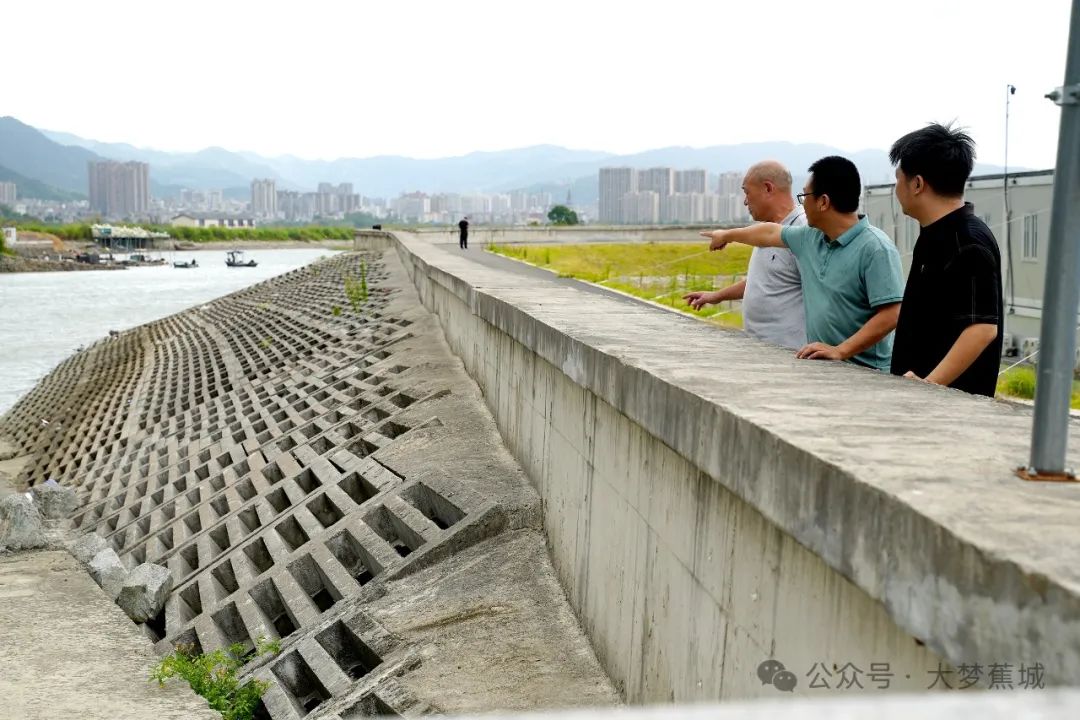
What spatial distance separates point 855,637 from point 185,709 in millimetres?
3705

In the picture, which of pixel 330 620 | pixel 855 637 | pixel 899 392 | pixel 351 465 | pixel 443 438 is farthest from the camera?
pixel 351 465

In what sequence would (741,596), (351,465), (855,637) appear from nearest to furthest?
(855,637) → (741,596) → (351,465)

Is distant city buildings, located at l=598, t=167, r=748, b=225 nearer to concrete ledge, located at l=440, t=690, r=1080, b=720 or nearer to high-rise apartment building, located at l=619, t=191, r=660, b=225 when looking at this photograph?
high-rise apartment building, located at l=619, t=191, r=660, b=225

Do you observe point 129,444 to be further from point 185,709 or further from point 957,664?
point 957,664

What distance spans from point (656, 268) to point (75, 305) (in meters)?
40.6

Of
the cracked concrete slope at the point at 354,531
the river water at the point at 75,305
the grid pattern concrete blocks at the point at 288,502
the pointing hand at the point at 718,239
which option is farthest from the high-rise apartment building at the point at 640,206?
the pointing hand at the point at 718,239

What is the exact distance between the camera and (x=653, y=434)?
3656 mm

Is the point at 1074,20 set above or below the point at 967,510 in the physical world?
above

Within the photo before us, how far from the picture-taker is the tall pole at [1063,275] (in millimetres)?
2039

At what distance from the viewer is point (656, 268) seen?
28.2 m

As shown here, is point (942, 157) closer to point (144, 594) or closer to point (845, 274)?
point (845, 274)

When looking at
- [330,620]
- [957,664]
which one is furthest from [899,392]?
[330,620]

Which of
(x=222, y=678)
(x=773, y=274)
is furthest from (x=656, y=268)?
(x=222, y=678)

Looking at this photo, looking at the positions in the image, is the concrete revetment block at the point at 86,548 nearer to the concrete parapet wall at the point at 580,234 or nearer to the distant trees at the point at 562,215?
the concrete parapet wall at the point at 580,234
